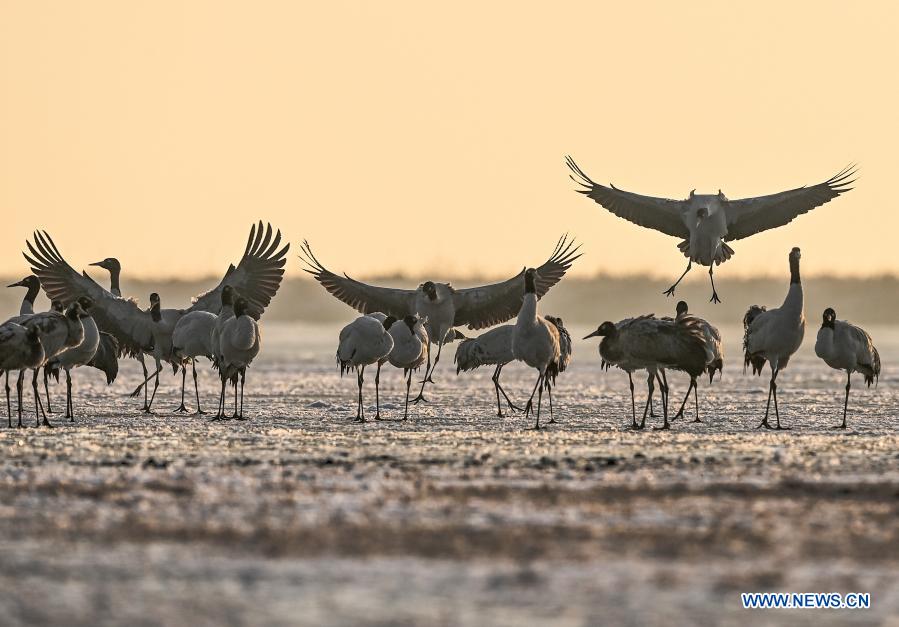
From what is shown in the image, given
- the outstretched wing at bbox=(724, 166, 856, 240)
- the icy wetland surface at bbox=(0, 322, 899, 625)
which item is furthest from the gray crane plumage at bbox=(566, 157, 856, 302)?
the icy wetland surface at bbox=(0, 322, 899, 625)

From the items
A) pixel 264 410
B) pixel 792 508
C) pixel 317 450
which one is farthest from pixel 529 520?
pixel 264 410

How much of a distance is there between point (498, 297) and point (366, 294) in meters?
2.19

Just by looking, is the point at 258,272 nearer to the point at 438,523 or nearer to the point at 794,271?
the point at 794,271

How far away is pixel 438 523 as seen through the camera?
31.6ft

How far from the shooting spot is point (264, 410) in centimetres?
2108

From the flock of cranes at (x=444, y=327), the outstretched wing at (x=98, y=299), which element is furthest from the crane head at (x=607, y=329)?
the outstretched wing at (x=98, y=299)

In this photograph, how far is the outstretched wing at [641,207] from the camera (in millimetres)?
24344

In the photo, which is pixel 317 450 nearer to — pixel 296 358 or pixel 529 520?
pixel 529 520

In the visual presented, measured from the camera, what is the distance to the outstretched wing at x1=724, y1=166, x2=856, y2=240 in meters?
23.4

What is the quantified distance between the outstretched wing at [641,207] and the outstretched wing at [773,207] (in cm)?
83

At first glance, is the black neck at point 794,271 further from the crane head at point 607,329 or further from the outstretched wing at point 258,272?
the outstretched wing at point 258,272

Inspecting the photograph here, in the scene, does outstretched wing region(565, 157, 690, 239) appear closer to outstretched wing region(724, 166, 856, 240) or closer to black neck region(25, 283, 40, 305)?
outstretched wing region(724, 166, 856, 240)

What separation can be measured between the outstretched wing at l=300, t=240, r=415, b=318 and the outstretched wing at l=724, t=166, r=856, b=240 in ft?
16.6

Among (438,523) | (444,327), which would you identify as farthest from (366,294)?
(438,523)
